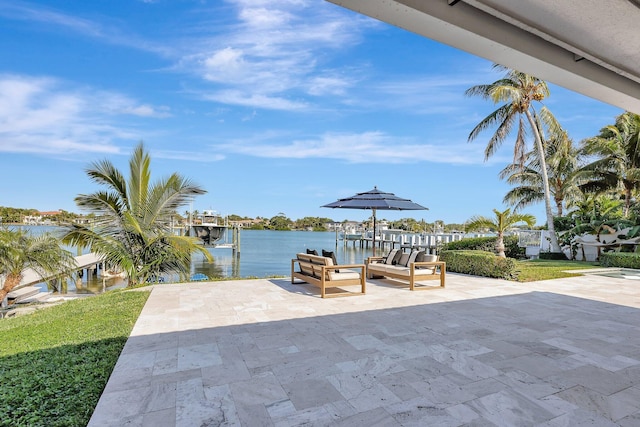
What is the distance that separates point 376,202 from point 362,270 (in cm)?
260

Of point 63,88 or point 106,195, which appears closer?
point 106,195

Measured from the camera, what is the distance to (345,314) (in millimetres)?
4918

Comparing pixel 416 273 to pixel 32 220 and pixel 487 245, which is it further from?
pixel 32 220

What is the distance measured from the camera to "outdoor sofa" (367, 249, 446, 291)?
685 cm

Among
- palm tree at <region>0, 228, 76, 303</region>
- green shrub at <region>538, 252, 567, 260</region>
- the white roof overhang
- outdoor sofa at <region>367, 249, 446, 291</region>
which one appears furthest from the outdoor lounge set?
green shrub at <region>538, 252, 567, 260</region>

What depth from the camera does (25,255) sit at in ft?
25.1

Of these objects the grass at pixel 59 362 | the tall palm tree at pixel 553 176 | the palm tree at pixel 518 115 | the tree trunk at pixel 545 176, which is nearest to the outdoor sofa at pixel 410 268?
the grass at pixel 59 362

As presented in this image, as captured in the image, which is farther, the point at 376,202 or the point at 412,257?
the point at 376,202

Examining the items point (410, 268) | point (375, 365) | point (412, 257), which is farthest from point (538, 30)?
point (412, 257)

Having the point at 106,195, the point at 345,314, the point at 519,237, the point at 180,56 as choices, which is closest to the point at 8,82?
the point at 180,56

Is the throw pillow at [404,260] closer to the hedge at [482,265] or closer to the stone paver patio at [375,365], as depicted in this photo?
the stone paver patio at [375,365]

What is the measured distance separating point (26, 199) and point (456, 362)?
1085 inches

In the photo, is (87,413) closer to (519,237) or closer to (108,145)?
(108,145)

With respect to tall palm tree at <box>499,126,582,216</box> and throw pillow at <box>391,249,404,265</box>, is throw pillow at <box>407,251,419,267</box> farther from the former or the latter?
tall palm tree at <box>499,126,582,216</box>
